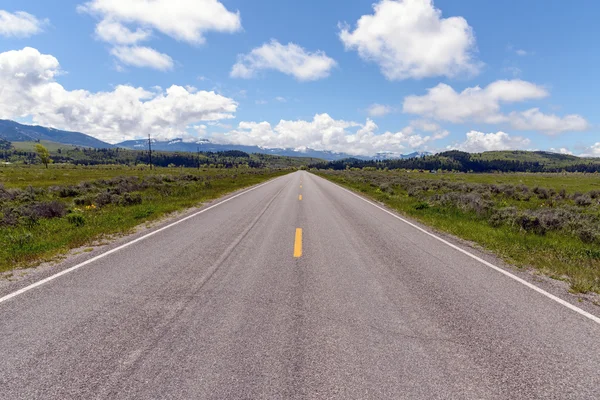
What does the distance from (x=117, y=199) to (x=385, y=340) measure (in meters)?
16.8

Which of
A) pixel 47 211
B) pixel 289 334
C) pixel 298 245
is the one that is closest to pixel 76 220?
pixel 47 211

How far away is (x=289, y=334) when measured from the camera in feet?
12.3

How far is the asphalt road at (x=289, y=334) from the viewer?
2.89m

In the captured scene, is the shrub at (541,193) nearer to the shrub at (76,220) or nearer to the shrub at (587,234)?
the shrub at (587,234)

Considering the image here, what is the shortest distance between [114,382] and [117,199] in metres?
15.8

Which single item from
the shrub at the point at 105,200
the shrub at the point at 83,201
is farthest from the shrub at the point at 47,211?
the shrub at the point at 83,201

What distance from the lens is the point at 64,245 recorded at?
25.5 feet

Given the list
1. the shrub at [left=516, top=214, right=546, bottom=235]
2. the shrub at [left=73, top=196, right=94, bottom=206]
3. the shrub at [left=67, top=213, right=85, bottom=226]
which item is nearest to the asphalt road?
the shrub at [left=67, top=213, right=85, bottom=226]

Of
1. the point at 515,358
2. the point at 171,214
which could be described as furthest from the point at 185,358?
the point at 171,214

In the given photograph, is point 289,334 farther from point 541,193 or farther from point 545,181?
point 545,181

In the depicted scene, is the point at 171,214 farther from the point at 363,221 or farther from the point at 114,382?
the point at 114,382

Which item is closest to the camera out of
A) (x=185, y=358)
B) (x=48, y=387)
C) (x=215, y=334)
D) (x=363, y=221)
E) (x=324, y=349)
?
(x=48, y=387)

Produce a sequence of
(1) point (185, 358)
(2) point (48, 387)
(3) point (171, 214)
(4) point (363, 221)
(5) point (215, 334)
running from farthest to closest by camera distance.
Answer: (3) point (171, 214), (4) point (363, 221), (5) point (215, 334), (1) point (185, 358), (2) point (48, 387)

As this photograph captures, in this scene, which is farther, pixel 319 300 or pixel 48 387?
pixel 319 300
